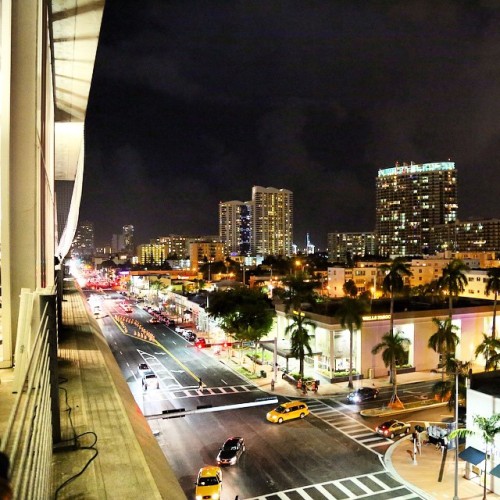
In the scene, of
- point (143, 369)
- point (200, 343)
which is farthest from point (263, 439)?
point (200, 343)

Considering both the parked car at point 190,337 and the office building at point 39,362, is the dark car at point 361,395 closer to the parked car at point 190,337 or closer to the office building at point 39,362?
the parked car at point 190,337

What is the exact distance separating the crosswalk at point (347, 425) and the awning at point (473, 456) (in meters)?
3.97

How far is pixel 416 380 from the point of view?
35594mm

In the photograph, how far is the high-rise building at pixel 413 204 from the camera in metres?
176

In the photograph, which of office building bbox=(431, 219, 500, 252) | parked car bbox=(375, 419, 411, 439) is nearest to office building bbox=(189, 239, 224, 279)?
office building bbox=(431, 219, 500, 252)

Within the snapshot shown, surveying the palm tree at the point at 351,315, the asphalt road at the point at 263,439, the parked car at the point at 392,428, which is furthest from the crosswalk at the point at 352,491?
the palm tree at the point at 351,315

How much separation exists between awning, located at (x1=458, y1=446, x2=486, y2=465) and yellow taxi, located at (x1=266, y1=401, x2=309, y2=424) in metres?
9.32

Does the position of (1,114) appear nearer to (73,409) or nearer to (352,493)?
(73,409)

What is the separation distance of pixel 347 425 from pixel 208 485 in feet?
36.4

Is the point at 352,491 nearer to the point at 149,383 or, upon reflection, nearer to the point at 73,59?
the point at 149,383

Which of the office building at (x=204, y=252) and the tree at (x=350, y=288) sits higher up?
the office building at (x=204, y=252)

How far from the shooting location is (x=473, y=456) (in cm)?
1888

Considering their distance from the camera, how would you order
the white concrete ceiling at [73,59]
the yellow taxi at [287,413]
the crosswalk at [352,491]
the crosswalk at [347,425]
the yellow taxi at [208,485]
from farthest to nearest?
the yellow taxi at [287,413] < the crosswalk at [347,425] < the crosswalk at [352,491] < the yellow taxi at [208,485] < the white concrete ceiling at [73,59]

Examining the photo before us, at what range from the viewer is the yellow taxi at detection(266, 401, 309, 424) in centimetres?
2556
